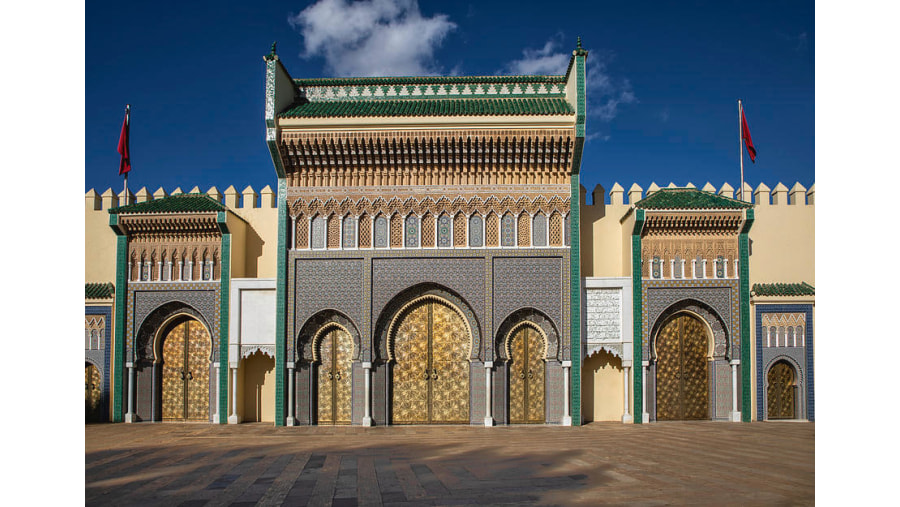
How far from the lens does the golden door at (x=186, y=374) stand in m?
12.1

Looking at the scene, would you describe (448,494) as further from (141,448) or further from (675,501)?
(141,448)

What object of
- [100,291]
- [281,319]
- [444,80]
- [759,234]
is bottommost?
[281,319]

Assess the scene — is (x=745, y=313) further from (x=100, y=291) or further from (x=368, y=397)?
(x=100, y=291)

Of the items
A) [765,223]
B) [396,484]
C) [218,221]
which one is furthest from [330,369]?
[765,223]

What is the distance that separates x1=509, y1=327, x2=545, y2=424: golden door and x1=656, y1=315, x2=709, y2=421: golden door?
89.5 inches

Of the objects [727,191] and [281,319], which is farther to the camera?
[727,191]

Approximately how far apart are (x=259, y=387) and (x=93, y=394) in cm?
329

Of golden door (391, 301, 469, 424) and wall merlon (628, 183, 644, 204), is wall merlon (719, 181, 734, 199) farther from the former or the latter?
golden door (391, 301, 469, 424)

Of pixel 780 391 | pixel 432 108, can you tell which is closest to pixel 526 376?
pixel 780 391

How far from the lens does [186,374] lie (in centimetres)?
1221

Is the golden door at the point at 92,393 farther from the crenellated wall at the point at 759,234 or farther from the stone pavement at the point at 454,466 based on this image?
the crenellated wall at the point at 759,234

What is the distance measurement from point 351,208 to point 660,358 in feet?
21.9

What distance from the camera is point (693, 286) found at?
11.8 m

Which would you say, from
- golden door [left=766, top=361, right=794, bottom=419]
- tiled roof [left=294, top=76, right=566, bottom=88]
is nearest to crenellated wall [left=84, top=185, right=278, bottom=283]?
tiled roof [left=294, top=76, right=566, bottom=88]
